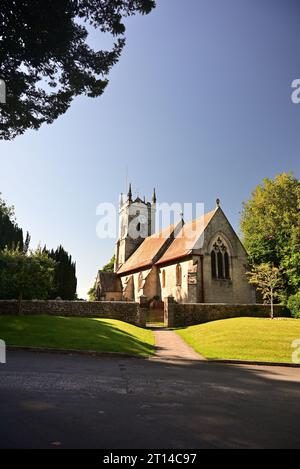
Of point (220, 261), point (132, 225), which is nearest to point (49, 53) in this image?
point (220, 261)

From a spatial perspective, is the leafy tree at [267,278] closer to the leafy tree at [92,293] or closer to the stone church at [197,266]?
the stone church at [197,266]

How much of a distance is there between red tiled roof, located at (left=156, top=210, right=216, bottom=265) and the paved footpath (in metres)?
13.1

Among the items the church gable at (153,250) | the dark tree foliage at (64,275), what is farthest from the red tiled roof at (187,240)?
the dark tree foliage at (64,275)

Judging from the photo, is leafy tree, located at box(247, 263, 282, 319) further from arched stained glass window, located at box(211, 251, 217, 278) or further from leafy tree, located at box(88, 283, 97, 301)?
leafy tree, located at box(88, 283, 97, 301)

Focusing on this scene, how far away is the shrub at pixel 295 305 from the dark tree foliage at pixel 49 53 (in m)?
24.1

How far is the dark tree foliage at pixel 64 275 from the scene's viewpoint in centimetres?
3869

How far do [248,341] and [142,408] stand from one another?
1164cm

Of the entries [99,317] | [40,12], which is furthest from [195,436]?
[99,317]

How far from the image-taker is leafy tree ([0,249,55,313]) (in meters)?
20.5

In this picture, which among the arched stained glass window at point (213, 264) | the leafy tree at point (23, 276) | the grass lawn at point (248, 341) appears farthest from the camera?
the arched stained glass window at point (213, 264)

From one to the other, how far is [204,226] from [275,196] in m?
13.5

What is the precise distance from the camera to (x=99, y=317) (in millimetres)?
24797

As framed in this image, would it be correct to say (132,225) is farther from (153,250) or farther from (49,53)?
(49,53)
